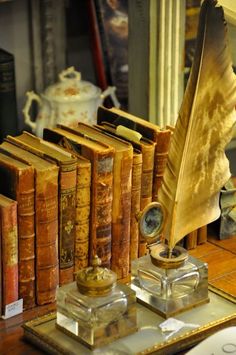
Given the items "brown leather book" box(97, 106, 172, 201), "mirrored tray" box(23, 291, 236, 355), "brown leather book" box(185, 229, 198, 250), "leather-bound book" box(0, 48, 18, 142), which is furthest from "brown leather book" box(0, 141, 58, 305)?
"leather-bound book" box(0, 48, 18, 142)

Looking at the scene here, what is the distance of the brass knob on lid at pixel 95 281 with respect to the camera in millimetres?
1510

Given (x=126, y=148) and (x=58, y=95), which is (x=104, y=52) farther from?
(x=126, y=148)

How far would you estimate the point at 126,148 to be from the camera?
5.82 ft

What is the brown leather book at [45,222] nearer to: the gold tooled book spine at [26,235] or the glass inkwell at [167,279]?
the gold tooled book spine at [26,235]

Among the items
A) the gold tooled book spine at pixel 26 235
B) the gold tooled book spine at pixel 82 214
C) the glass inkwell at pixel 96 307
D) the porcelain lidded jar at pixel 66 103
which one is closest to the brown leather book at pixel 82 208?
the gold tooled book spine at pixel 82 214

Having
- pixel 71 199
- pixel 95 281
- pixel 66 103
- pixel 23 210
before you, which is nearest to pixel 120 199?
pixel 71 199

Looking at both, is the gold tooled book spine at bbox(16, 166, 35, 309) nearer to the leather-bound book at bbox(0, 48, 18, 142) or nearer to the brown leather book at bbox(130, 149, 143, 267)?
the brown leather book at bbox(130, 149, 143, 267)

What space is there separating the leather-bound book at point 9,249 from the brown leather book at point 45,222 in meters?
0.05

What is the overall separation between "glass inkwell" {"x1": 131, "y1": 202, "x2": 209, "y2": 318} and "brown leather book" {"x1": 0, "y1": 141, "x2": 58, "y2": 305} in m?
0.16

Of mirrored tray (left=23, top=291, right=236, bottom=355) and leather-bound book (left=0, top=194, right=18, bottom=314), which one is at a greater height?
leather-bound book (left=0, top=194, right=18, bottom=314)

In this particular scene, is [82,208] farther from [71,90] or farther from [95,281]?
[71,90]

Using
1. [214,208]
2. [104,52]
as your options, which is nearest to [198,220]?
[214,208]

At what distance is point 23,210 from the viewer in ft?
5.48

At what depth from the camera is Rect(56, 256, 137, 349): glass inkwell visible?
1.51 meters
